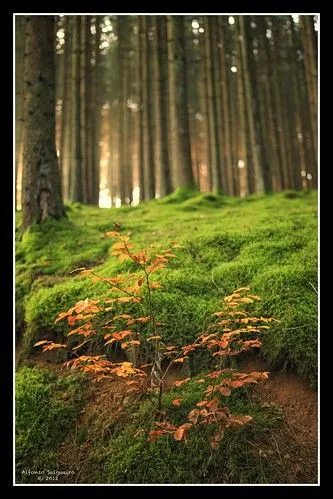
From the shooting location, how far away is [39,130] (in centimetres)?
568

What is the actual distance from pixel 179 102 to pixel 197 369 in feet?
23.9

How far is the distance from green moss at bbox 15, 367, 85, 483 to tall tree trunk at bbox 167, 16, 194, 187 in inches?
239

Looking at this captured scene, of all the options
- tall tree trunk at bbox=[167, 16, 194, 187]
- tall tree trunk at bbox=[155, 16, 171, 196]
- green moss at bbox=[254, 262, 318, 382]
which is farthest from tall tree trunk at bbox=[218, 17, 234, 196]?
green moss at bbox=[254, 262, 318, 382]

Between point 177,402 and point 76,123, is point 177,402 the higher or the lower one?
the lower one

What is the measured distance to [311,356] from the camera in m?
3.28

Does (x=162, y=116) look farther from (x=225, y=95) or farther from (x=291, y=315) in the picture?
(x=291, y=315)

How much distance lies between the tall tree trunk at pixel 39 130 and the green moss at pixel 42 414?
2.52 meters

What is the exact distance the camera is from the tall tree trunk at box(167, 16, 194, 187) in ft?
29.9

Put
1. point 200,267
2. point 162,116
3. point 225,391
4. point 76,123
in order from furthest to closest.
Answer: point 162,116, point 76,123, point 200,267, point 225,391

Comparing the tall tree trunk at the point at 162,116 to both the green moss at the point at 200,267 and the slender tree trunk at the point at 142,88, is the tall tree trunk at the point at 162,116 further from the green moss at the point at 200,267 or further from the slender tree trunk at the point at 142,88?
the green moss at the point at 200,267

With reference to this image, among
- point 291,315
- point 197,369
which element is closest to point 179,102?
point 291,315

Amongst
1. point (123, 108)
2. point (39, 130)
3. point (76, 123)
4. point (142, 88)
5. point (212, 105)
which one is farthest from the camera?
point (123, 108)

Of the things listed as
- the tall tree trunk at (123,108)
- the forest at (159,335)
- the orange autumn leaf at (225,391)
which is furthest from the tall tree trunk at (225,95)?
the orange autumn leaf at (225,391)

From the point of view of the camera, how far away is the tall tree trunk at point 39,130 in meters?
5.59
